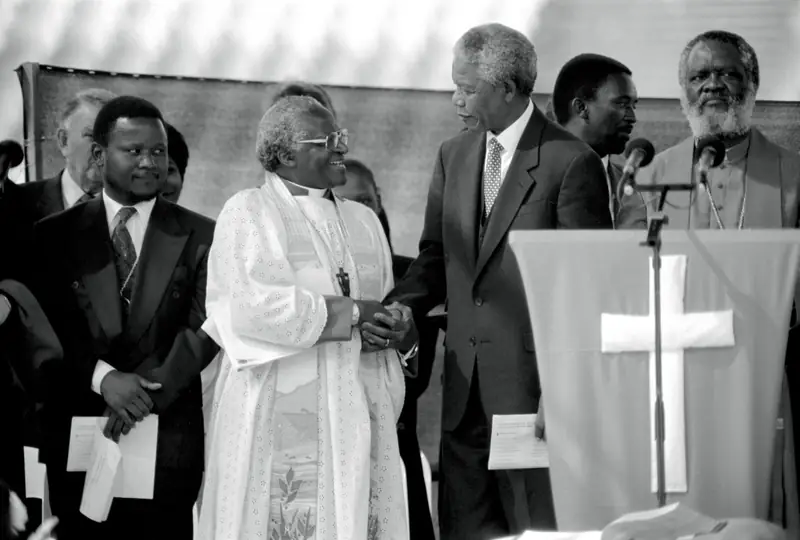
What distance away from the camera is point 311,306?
13.7 feet

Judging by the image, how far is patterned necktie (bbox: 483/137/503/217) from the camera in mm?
4355

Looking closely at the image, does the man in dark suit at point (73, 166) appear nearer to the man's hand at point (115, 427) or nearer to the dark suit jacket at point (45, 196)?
the dark suit jacket at point (45, 196)

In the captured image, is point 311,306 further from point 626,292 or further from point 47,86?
point 47,86

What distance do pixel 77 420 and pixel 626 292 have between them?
7.18 ft

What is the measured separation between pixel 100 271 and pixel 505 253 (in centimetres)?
152

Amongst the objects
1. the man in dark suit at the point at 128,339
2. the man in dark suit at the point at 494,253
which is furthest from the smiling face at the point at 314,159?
the man in dark suit at the point at 128,339

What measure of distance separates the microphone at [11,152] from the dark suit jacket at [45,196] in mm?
178

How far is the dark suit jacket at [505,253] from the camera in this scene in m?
4.23

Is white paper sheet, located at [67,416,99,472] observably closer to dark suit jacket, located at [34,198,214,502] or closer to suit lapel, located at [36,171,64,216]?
dark suit jacket, located at [34,198,214,502]

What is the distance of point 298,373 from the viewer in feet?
14.2

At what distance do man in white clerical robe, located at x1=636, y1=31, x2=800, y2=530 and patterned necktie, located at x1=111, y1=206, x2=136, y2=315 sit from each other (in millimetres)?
1946

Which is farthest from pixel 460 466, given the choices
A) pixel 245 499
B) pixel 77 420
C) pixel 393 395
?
pixel 77 420

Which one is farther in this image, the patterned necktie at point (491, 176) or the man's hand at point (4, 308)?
the man's hand at point (4, 308)

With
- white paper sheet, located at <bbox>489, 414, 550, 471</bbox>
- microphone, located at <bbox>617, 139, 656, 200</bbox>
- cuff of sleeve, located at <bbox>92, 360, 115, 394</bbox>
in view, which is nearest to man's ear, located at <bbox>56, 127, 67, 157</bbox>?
cuff of sleeve, located at <bbox>92, 360, 115, 394</bbox>
